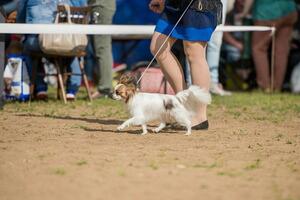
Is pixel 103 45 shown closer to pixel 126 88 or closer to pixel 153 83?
pixel 153 83

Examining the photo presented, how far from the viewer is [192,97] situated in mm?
7551

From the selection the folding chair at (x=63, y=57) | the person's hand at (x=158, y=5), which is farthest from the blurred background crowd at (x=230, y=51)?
the person's hand at (x=158, y=5)

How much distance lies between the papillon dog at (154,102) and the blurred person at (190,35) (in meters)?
0.30

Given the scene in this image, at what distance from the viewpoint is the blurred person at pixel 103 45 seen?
11289 millimetres

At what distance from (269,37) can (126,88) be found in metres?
7.06

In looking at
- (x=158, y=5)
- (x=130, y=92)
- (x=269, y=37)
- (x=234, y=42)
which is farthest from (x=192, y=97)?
(x=234, y=42)

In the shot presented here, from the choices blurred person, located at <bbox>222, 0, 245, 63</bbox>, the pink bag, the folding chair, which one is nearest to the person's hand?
the folding chair

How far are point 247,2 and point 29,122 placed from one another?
643 cm

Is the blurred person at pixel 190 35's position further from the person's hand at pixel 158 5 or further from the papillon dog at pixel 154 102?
the papillon dog at pixel 154 102

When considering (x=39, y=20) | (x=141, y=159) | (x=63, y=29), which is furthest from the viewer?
(x=39, y=20)

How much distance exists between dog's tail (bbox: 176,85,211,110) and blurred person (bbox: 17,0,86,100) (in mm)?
3649

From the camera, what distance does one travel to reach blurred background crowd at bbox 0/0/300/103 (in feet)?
37.9

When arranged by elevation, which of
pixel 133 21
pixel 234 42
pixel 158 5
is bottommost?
pixel 234 42

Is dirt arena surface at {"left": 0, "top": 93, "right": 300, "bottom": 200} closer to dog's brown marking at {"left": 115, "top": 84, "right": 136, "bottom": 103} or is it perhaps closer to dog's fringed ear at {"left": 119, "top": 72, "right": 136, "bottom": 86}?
dog's brown marking at {"left": 115, "top": 84, "right": 136, "bottom": 103}
